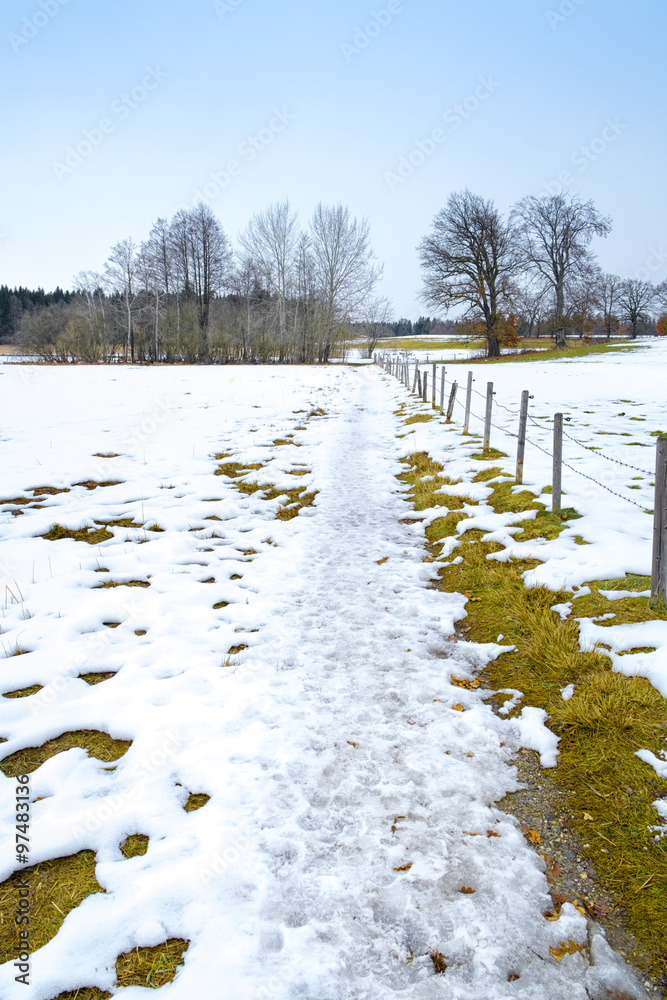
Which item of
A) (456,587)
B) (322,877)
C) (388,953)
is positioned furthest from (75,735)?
(456,587)

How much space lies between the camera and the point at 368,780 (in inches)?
107

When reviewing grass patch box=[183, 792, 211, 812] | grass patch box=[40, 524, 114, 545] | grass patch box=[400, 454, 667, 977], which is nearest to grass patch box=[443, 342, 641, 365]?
grass patch box=[40, 524, 114, 545]

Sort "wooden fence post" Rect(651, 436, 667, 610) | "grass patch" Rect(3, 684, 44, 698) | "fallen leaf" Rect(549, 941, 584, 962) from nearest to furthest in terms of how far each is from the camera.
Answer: "fallen leaf" Rect(549, 941, 584, 962) < "grass patch" Rect(3, 684, 44, 698) < "wooden fence post" Rect(651, 436, 667, 610)

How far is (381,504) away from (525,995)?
612 centimetres

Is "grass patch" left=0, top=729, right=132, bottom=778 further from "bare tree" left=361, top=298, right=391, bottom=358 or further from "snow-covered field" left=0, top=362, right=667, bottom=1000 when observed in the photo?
"bare tree" left=361, top=298, right=391, bottom=358

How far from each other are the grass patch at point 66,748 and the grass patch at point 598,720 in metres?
2.50

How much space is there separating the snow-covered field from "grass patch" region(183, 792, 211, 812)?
0.03m

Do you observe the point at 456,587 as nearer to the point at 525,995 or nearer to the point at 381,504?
the point at 381,504

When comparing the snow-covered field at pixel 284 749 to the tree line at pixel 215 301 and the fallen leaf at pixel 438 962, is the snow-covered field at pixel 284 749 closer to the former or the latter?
the fallen leaf at pixel 438 962

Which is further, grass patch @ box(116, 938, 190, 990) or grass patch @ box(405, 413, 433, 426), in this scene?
grass patch @ box(405, 413, 433, 426)

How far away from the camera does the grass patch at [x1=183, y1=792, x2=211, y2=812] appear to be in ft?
8.46

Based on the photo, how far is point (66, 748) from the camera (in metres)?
2.96

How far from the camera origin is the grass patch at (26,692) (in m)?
3.35

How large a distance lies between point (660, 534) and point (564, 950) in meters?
2.81
